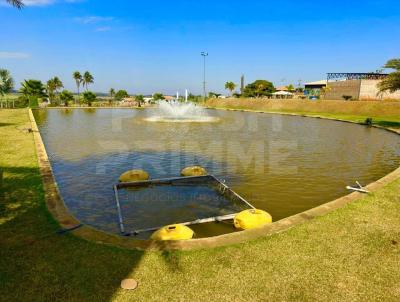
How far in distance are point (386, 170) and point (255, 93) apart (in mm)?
92383

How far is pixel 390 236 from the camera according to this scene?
311 inches

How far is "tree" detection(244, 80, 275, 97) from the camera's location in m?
105

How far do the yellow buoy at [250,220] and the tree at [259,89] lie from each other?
320 feet

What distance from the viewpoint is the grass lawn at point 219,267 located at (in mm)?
5695

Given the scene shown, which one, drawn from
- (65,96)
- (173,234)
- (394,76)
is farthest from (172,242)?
(65,96)

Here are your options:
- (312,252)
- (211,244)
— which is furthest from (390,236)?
(211,244)

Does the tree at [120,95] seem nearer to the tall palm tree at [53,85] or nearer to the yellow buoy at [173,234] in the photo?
the tall palm tree at [53,85]

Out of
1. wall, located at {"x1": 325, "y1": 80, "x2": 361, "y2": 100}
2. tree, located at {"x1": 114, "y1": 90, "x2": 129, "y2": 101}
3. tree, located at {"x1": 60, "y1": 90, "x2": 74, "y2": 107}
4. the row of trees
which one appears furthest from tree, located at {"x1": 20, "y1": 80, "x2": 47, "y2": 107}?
wall, located at {"x1": 325, "y1": 80, "x2": 361, "y2": 100}

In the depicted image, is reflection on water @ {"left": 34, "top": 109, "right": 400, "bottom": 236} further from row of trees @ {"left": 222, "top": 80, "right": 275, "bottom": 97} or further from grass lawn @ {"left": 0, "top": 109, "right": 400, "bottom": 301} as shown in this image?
row of trees @ {"left": 222, "top": 80, "right": 275, "bottom": 97}

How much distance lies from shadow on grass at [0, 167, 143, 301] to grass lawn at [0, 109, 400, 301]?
19 mm

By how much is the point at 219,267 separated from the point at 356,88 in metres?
69.2

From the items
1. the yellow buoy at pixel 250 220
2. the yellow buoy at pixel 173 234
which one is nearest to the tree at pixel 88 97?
the yellow buoy at pixel 250 220

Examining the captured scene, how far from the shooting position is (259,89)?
104375 millimetres

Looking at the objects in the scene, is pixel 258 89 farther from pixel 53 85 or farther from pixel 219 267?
pixel 219 267
